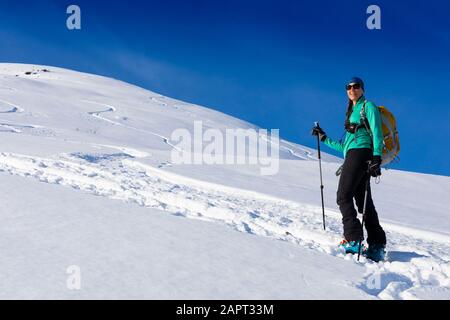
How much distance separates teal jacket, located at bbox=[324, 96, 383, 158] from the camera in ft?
15.1

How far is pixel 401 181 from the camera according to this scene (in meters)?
12.6

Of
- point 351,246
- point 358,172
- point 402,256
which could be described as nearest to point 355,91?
point 358,172

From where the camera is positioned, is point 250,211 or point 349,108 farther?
point 250,211

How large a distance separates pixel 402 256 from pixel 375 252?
15.4 inches

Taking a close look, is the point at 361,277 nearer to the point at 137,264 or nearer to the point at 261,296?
the point at 261,296

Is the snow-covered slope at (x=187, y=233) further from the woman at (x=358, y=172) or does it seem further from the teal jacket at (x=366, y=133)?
the teal jacket at (x=366, y=133)

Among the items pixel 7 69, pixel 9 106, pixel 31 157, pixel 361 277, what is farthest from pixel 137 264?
pixel 7 69

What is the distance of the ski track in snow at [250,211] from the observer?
4.10 metres

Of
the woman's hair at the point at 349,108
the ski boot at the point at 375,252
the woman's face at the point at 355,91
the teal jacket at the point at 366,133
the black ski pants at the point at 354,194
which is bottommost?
the ski boot at the point at 375,252

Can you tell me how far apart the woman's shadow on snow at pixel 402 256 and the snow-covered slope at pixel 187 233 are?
12mm

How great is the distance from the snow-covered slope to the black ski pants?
11.6 inches

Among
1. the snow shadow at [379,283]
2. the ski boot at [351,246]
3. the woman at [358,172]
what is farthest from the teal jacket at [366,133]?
the snow shadow at [379,283]

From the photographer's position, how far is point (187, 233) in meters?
4.13

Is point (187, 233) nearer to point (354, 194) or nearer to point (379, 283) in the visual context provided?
point (379, 283)
